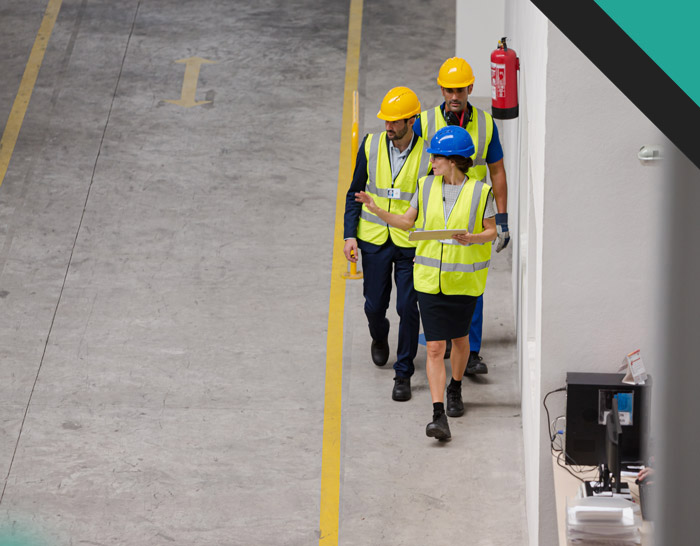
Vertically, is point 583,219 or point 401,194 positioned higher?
point 583,219

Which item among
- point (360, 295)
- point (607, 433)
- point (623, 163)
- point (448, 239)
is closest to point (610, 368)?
point (607, 433)

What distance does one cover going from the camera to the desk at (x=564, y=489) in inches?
176

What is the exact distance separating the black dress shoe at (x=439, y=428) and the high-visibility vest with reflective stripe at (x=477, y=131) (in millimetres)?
1729

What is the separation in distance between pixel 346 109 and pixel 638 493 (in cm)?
791

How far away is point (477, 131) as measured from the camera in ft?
24.5

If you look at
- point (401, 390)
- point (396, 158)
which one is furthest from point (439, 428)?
point (396, 158)

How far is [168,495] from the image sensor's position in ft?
22.1

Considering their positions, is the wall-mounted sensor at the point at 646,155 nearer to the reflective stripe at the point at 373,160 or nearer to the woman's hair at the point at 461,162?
the woman's hair at the point at 461,162

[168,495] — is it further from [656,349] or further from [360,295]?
[656,349]

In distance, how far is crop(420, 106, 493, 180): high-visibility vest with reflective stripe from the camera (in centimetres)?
745

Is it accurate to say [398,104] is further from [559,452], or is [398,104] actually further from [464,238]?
[559,452]

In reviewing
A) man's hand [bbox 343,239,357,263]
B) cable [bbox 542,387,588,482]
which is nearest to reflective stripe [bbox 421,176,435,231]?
man's hand [bbox 343,239,357,263]

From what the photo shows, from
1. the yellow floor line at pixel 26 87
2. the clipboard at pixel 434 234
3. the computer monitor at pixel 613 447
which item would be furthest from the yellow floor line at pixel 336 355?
the yellow floor line at pixel 26 87

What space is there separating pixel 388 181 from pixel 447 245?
0.86 meters
